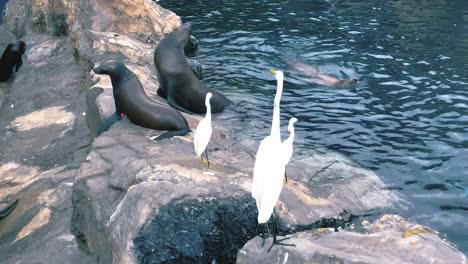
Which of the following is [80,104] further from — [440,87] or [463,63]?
[463,63]

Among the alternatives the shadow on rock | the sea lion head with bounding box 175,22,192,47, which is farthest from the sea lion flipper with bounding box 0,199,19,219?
the sea lion head with bounding box 175,22,192,47

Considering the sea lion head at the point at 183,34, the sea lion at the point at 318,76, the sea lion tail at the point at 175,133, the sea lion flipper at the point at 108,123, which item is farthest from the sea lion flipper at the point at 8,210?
the sea lion at the point at 318,76

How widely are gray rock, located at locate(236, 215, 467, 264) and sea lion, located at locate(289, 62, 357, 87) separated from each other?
14.7 ft

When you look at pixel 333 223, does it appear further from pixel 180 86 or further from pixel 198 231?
pixel 180 86

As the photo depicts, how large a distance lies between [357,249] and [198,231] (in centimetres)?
105

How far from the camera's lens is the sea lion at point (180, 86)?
7.07 m

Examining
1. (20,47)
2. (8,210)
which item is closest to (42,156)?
(8,210)

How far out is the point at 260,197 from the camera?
3195 mm

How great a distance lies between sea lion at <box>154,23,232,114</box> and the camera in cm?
707

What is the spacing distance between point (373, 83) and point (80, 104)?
4.31 metres

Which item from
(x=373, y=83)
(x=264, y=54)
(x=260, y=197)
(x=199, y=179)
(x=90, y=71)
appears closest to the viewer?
(x=260, y=197)

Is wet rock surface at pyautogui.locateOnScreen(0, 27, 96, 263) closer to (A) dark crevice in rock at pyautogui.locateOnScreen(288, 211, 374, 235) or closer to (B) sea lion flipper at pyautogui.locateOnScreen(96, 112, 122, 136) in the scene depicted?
(B) sea lion flipper at pyautogui.locateOnScreen(96, 112, 122, 136)

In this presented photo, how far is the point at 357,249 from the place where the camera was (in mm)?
3389

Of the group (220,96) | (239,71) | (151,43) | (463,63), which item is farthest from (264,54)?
(463,63)
